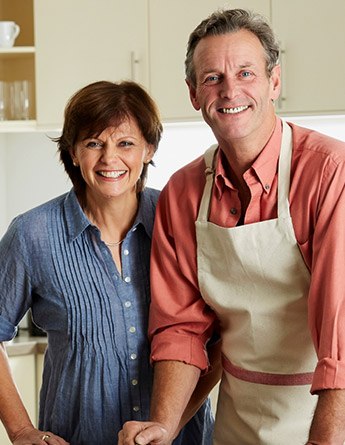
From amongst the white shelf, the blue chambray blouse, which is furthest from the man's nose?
the white shelf

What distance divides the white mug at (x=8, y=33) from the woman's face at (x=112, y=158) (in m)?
1.74

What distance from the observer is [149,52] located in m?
3.42

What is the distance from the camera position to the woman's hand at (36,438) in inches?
69.8

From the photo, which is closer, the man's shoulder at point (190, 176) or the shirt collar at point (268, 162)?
the shirt collar at point (268, 162)

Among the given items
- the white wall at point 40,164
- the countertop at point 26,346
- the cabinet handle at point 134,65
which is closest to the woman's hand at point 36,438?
the countertop at point 26,346

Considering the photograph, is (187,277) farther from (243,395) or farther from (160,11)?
(160,11)

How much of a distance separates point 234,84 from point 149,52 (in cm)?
176

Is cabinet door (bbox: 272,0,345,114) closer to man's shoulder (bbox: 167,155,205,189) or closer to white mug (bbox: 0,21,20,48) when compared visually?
white mug (bbox: 0,21,20,48)

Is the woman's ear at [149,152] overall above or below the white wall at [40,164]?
above

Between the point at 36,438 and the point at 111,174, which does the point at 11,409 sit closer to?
the point at 36,438

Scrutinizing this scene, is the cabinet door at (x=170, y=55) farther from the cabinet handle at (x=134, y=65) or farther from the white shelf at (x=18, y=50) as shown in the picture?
the white shelf at (x=18, y=50)

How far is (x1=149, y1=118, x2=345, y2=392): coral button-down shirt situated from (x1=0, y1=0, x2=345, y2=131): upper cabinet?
141 cm

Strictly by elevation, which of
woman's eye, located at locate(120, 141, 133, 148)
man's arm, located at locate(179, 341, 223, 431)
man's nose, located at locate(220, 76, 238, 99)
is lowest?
man's arm, located at locate(179, 341, 223, 431)

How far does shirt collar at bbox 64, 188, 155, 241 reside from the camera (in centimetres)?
192
